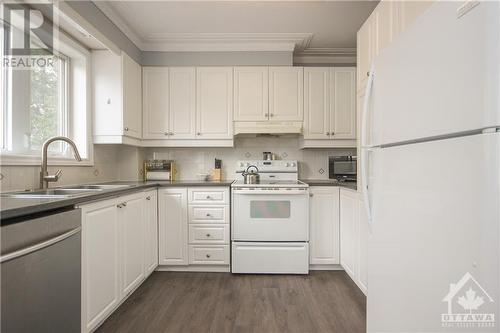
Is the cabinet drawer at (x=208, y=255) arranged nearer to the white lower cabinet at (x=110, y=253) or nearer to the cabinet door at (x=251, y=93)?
the white lower cabinet at (x=110, y=253)

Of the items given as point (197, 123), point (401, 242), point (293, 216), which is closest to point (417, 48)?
point (401, 242)

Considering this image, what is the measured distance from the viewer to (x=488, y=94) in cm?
Answer: 70

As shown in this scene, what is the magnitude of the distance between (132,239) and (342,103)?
255cm

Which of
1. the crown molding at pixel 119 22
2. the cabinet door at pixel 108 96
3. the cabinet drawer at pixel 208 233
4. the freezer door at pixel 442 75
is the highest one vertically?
the crown molding at pixel 119 22

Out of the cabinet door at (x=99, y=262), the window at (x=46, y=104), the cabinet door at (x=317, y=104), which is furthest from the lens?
the cabinet door at (x=317, y=104)

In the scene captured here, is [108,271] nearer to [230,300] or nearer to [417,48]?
[230,300]

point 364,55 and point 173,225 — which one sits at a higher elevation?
point 364,55

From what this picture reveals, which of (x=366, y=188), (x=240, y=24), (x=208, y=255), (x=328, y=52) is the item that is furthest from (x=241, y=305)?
(x=328, y=52)

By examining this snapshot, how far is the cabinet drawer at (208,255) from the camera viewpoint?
8.77 ft

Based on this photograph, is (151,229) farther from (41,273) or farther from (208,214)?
(41,273)

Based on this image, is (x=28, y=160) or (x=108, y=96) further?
(x=108, y=96)

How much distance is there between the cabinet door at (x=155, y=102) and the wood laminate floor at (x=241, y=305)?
155 cm

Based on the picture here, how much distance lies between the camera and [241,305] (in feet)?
6.66

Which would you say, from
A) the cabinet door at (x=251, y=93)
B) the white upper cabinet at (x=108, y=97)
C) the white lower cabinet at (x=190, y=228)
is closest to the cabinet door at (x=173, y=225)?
the white lower cabinet at (x=190, y=228)
